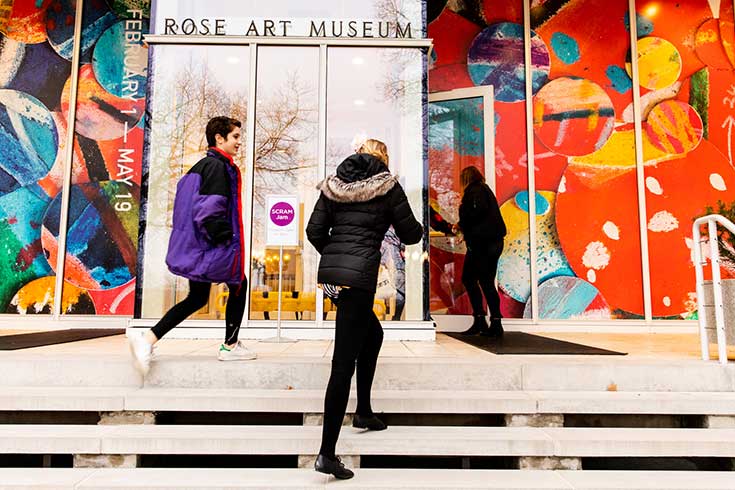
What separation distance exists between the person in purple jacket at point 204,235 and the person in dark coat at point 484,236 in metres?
2.99

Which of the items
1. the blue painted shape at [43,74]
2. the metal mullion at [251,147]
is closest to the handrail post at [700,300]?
the metal mullion at [251,147]

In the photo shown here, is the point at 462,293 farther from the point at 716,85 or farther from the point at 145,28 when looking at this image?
the point at 145,28

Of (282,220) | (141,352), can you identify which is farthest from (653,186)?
(141,352)

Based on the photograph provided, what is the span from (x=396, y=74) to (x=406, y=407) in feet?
12.7

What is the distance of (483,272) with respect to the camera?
18.0ft

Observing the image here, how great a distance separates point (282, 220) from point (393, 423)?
8.21ft

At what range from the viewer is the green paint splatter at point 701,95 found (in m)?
6.66

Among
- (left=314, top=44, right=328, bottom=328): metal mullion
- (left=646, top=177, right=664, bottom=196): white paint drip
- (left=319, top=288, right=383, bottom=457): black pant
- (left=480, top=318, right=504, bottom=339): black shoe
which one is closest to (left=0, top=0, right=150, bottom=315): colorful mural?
(left=314, top=44, right=328, bottom=328): metal mullion

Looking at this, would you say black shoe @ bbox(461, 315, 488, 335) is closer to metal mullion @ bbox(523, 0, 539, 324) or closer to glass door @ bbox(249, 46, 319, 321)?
metal mullion @ bbox(523, 0, 539, 324)

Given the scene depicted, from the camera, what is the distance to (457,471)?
257cm

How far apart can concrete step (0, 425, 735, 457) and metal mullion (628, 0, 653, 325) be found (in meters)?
4.05

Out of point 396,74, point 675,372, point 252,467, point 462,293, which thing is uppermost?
point 396,74

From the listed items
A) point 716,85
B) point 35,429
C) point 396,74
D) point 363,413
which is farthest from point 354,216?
point 716,85

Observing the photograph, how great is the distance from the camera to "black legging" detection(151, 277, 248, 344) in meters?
3.18
